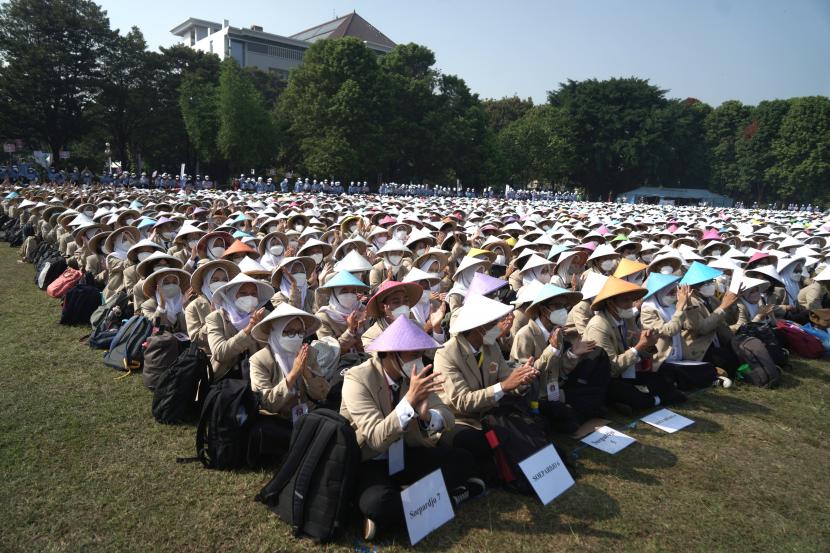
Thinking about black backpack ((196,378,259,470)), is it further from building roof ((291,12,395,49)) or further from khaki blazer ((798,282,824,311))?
building roof ((291,12,395,49))

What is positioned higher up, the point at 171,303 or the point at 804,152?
the point at 804,152

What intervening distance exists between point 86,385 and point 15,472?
1911 millimetres

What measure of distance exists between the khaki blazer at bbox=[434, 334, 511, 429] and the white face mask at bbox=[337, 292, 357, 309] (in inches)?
74.6

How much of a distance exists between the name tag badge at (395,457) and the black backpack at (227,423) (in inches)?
49.5

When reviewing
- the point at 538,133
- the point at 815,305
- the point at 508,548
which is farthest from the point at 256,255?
the point at 538,133

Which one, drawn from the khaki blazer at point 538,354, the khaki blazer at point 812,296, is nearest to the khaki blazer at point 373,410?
the khaki blazer at point 538,354

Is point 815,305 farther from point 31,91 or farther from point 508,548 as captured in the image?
point 31,91

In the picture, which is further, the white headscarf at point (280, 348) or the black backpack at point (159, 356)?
the black backpack at point (159, 356)

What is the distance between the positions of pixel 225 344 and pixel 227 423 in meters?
0.93

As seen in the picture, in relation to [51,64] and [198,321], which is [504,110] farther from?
[198,321]

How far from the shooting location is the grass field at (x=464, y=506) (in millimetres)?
3779

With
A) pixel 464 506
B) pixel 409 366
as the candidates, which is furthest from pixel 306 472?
pixel 464 506

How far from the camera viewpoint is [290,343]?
4492 millimetres

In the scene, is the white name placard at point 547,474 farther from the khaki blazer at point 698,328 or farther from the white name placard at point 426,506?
the khaki blazer at point 698,328
